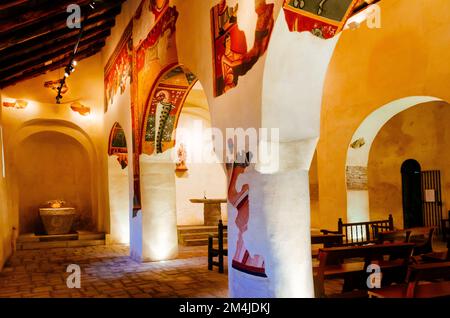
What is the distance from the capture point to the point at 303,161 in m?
4.18

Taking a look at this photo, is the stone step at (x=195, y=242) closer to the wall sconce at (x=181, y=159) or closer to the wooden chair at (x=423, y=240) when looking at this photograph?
the wall sconce at (x=181, y=159)

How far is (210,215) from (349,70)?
5.32 m

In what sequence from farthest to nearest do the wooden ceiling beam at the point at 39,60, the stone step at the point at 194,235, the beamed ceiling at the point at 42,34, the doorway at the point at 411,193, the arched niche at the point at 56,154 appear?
the doorway at the point at 411,193 → the arched niche at the point at 56,154 → the stone step at the point at 194,235 → the wooden ceiling beam at the point at 39,60 → the beamed ceiling at the point at 42,34

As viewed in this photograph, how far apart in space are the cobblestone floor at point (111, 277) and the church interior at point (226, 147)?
0.05 m

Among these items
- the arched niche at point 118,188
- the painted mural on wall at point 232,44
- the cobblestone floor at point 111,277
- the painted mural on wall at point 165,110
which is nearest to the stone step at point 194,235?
the cobblestone floor at point 111,277

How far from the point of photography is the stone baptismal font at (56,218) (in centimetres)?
1111

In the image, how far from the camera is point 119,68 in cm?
1008

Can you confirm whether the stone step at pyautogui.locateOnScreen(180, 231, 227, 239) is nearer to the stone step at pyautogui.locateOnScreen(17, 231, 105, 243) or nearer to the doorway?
the stone step at pyautogui.locateOnScreen(17, 231, 105, 243)

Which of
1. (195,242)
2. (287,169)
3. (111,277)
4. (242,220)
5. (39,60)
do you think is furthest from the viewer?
(195,242)

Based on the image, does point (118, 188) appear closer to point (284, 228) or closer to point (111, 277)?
point (111, 277)

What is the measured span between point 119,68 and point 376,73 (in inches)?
240

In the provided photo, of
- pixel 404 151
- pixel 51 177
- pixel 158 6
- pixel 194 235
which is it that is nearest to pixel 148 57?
pixel 158 6

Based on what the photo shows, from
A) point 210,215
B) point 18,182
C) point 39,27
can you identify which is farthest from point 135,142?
point 18,182
